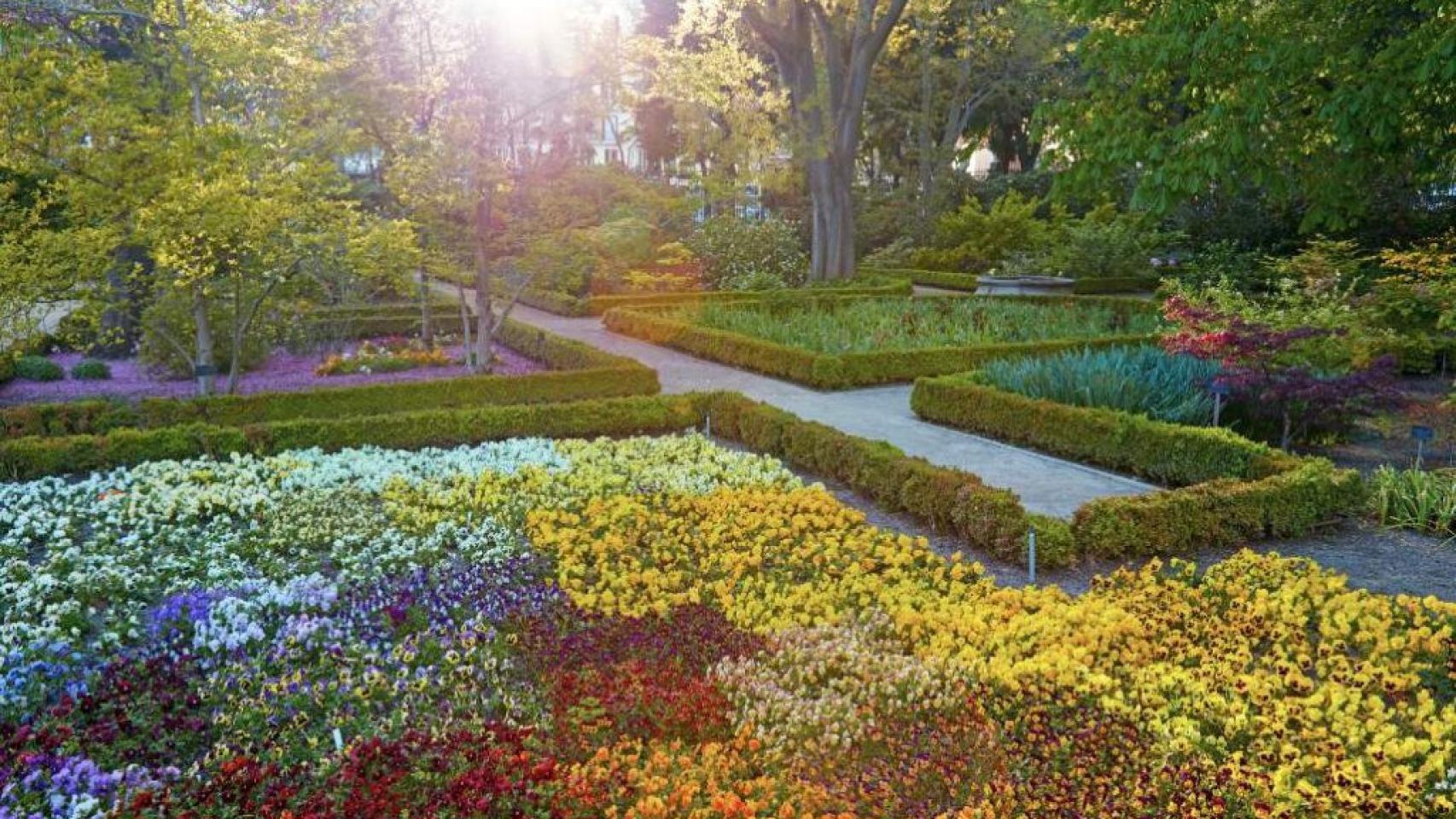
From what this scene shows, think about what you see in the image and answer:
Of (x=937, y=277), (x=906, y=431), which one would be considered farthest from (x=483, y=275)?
(x=937, y=277)

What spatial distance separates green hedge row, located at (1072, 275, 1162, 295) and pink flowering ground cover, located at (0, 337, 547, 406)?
15.4 meters

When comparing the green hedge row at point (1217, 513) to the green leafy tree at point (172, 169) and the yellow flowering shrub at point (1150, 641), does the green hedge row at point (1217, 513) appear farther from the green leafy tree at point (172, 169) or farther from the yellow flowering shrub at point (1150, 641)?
the green leafy tree at point (172, 169)

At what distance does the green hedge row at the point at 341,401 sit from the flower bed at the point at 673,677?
10.5ft

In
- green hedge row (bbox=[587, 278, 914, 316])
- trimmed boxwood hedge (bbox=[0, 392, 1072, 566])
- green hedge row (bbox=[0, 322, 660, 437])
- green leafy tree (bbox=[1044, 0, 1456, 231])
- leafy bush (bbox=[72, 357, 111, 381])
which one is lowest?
trimmed boxwood hedge (bbox=[0, 392, 1072, 566])

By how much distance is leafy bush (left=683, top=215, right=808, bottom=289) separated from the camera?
2645 cm

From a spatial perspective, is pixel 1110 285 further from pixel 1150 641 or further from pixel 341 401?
→ pixel 1150 641

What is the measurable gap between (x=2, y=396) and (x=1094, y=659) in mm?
14593

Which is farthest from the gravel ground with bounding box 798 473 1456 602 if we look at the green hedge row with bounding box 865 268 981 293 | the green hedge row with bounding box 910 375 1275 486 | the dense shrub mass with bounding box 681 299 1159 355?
the green hedge row with bounding box 865 268 981 293

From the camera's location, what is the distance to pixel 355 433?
37.1 feet

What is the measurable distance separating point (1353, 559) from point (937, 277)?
72.7 feet

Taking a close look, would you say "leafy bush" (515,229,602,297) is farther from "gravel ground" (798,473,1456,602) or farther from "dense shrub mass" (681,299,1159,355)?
"gravel ground" (798,473,1456,602)

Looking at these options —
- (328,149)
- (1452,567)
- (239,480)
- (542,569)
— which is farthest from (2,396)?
(1452,567)

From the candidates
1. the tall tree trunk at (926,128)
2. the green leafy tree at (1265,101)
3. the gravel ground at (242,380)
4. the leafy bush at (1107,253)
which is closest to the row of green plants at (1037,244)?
the leafy bush at (1107,253)

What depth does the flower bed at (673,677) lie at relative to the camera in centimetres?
439
